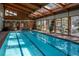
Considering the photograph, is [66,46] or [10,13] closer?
[66,46]

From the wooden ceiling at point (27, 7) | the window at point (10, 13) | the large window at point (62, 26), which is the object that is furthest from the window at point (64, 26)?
the window at point (10, 13)

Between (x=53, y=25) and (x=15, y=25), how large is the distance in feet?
7.03

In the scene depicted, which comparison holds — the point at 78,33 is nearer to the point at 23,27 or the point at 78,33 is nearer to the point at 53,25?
the point at 53,25

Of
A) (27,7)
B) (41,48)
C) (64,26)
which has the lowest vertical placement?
(41,48)

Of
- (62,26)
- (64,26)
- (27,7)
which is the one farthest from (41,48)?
(27,7)

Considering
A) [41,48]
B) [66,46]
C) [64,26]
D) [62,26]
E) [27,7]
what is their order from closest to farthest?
[41,48], [66,46], [62,26], [27,7], [64,26]

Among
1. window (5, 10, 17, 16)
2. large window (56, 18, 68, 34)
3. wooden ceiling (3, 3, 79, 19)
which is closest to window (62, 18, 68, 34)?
large window (56, 18, 68, 34)

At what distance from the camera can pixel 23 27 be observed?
7.92 metres

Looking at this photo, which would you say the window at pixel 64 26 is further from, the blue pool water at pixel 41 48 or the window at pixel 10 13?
the window at pixel 10 13

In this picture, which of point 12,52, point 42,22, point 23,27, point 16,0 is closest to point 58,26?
point 42,22

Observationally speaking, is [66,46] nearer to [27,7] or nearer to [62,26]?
[62,26]

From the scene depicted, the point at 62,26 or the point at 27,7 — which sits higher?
the point at 27,7

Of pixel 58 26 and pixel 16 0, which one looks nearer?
pixel 16 0

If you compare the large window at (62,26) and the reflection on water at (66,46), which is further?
the large window at (62,26)
